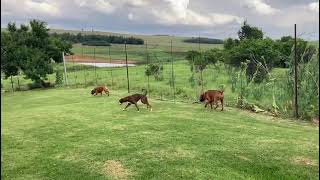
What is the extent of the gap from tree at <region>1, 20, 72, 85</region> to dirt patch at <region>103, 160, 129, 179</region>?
22355mm

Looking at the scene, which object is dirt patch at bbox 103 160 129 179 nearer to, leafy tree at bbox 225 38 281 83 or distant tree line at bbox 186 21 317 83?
distant tree line at bbox 186 21 317 83

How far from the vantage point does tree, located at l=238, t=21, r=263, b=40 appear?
33.8 m

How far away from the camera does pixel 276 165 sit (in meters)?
9.67

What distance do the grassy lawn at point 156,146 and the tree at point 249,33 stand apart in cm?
1796

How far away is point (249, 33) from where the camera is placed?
34.8m

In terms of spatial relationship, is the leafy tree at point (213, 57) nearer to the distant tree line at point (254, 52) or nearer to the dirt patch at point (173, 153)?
the distant tree line at point (254, 52)

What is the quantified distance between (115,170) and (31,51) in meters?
25.0

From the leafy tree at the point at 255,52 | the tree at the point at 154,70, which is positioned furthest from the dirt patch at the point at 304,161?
the tree at the point at 154,70

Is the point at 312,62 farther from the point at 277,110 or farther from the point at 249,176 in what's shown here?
the point at 249,176

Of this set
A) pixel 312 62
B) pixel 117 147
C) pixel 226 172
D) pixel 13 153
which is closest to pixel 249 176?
pixel 226 172

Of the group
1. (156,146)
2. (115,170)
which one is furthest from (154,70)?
(115,170)

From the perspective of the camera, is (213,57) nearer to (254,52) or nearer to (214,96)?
(254,52)

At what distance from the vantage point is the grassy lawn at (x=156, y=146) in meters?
→ 9.23

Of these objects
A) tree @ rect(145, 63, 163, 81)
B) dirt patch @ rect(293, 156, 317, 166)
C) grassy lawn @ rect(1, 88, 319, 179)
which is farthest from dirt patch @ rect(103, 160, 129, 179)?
tree @ rect(145, 63, 163, 81)
